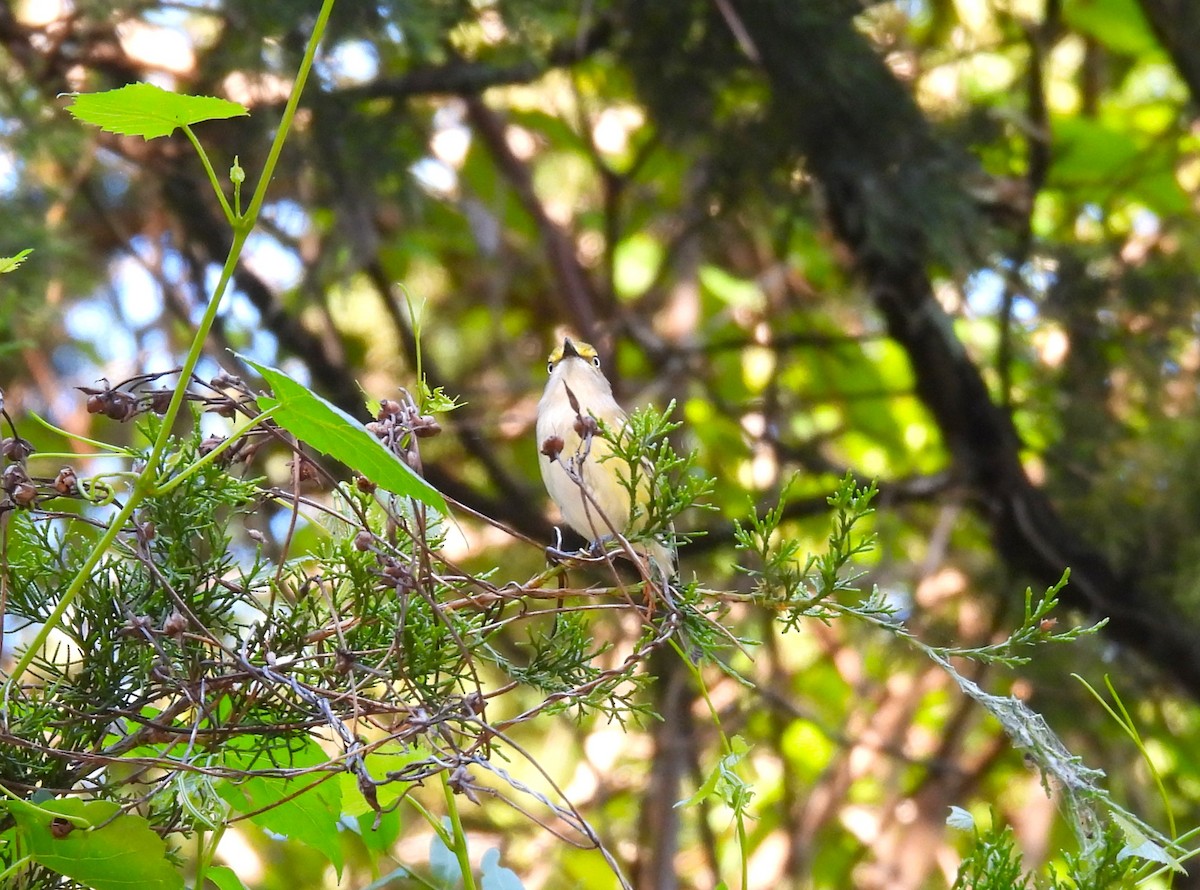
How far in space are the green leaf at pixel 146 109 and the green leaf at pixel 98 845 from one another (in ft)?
1.79

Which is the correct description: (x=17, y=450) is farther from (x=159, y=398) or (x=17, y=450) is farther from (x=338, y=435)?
(x=338, y=435)

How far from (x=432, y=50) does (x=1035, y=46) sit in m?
1.82

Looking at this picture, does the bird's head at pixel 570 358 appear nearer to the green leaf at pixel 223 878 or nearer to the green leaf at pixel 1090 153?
the green leaf at pixel 223 878

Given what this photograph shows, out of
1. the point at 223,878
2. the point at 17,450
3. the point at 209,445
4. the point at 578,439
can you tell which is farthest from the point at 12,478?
the point at 578,439

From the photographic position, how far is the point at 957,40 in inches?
187

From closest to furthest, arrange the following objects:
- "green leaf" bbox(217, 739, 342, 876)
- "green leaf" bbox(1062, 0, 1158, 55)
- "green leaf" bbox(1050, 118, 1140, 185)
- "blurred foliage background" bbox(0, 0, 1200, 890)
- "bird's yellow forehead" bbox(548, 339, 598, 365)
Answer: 1. "green leaf" bbox(217, 739, 342, 876)
2. "bird's yellow forehead" bbox(548, 339, 598, 365)
3. "blurred foliage background" bbox(0, 0, 1200, 890)
4. "green leaf" bbox(1062, 0, 1158, 55)
5. "green leaf" bbox(1050, 118, 1140, 185)

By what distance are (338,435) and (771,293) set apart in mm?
3757

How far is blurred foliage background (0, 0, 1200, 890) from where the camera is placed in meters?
3.15

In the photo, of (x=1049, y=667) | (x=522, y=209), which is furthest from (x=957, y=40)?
(x=1049, y=667)

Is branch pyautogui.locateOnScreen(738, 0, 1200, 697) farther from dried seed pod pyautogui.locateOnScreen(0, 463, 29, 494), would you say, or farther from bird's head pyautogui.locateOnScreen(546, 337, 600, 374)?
dried seed pod pyautogui.locateOnScreen(0, 463, 29, 494)

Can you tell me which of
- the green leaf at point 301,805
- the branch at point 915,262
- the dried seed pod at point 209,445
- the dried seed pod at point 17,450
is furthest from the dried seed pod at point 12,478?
the branch at point 915,262

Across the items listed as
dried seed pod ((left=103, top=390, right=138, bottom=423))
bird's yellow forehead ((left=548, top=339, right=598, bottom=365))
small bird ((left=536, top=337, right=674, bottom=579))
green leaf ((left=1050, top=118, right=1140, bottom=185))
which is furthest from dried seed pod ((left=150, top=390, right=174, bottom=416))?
green leaf ((left=1050, top=118, right=1140, bottom=185))

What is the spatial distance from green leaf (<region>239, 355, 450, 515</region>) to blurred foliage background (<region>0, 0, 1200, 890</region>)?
5.34 ft

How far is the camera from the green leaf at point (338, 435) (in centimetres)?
97
